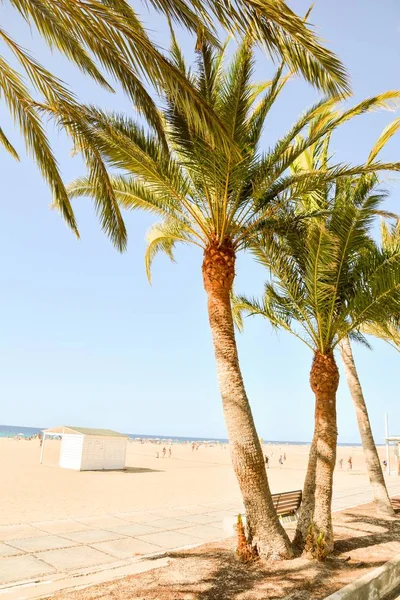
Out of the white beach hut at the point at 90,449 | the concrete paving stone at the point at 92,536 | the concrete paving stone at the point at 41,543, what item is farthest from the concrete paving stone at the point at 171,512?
the white beach hut at the point at 90,449

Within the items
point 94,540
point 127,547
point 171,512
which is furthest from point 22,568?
point 171,512

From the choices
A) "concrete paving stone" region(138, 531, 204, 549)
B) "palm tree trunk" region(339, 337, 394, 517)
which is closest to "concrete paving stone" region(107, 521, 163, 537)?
"concrete paving stone" region(138, 531, 204, 549)

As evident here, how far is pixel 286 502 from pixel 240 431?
158 inches

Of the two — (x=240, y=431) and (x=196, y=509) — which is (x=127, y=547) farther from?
(x=196, y=509)

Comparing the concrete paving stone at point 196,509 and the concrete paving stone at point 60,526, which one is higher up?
the concrete paving stone at point 60,526

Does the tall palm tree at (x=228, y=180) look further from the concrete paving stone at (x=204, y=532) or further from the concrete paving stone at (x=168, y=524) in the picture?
the concrete paving stone at (x=168, y=524)

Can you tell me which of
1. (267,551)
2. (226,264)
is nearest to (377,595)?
(267,551)

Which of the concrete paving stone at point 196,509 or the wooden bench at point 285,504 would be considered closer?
the wooden bench at point 285,504

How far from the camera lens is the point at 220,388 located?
670 cm

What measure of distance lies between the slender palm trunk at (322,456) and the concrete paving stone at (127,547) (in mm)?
2450

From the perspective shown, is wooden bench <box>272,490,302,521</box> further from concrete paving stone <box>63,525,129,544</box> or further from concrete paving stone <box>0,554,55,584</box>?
concrete paving stone <box>0,554,55,584</box>

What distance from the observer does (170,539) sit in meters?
8.33

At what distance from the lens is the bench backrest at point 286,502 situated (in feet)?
29.5

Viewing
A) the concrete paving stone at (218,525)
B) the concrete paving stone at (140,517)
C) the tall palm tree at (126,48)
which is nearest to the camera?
the tall palm tree at (126,48)
